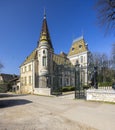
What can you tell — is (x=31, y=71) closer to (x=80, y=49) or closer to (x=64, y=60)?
(x=64, y=60)

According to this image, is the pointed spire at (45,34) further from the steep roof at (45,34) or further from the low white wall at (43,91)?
the low white wall at (43,91)

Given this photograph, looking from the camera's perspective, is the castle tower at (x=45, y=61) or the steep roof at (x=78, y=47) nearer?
the castle tower at (x=45, y=61)

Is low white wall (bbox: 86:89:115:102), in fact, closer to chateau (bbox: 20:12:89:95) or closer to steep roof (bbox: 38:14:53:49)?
chateau (bbox: 20:12:89:95)

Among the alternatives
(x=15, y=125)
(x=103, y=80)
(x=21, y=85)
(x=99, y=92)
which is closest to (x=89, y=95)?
(x=99, y=92)

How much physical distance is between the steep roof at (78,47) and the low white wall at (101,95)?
2798cm

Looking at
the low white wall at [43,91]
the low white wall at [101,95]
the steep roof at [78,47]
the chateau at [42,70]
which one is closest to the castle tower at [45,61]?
the chateau at [42,70]

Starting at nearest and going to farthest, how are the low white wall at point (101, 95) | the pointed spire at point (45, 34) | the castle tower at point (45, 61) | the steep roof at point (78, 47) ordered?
the low white wall at point (101, 95) < the castle tower at point (45, 61) < the pointed spire at point (45, 34) < the steep roof at point (78, 47)

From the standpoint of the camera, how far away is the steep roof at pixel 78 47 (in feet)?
138

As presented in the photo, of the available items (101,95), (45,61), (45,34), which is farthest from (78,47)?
(101,95)

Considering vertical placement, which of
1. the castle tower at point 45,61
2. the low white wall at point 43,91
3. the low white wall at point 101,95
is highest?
the castle tower at point 45,61

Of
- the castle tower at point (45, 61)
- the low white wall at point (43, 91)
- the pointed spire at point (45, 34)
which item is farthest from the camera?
the pointed spire at point (45, 34)

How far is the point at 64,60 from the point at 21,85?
541 inches

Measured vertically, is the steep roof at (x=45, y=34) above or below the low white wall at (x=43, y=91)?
above

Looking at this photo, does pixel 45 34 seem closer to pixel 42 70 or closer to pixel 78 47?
A: pixel 42 70
